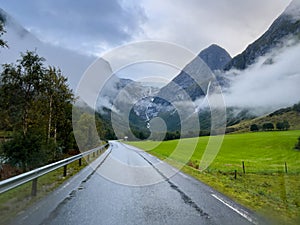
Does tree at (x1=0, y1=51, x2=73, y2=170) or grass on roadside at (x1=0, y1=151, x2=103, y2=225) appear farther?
tree at (x1=0, y1=51, x2=73, y2=170)

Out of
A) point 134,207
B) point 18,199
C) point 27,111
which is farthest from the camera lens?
point 27,111

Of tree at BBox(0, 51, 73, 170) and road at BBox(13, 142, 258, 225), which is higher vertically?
tree at BBox(0, 51, 73, 170)

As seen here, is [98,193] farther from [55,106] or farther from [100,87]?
[55,106]

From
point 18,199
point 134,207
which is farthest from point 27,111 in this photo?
point 134,207

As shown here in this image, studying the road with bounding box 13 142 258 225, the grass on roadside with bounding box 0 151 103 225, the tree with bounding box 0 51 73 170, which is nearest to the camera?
the road with bounding box 13 142 258 225

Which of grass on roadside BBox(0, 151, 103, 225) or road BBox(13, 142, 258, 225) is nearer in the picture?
road BBox(13, 142, 258, 225)

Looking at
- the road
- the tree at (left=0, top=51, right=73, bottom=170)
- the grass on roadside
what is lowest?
the road

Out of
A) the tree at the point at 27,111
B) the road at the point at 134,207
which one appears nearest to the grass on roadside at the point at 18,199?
the road at the point at 134,207

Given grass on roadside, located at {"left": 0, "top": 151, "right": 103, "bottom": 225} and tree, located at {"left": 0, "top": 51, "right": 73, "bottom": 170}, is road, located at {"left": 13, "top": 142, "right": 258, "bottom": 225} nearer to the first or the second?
grass on roadside, located at {"left": 0, "top": 151, "right": 103, "bottom": 225}

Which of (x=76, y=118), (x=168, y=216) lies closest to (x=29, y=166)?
(x=168, y=216)

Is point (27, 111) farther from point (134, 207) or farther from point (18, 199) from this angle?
point (134, 207)

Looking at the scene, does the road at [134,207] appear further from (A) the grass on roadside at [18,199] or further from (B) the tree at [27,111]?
(B) the tree at [27,111]

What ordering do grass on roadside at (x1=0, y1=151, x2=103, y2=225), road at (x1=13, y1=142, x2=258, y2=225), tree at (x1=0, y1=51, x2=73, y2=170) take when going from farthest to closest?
tree at (x1=0, y1=51, x2=73, y2=170) → grass on roadside at (x1=0, y1=151, x2=103, y2=225) → road at (x1=13, y1=142, x2=258, y2=225)

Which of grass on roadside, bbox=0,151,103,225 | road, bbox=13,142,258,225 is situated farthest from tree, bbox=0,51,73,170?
road, bbox=13,142,258,225
